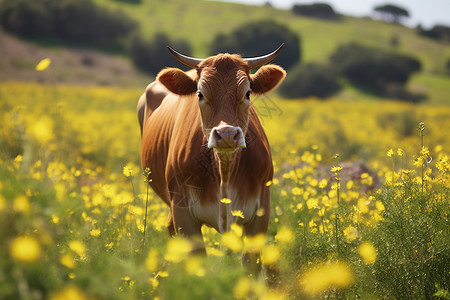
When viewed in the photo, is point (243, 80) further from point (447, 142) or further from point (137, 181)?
point (447, 142)

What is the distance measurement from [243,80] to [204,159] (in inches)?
30.5

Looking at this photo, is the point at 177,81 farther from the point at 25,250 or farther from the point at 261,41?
the point at 261,41

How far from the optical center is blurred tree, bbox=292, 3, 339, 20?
6869cm

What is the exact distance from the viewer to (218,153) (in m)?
3.79

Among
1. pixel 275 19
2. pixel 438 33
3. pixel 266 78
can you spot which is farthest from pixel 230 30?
pixel 266 78

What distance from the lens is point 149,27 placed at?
176ft

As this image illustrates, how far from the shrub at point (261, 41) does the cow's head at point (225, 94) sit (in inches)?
1594

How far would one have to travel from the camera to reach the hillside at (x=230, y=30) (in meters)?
39.5

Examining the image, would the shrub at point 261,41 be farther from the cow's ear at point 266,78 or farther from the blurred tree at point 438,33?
the cow's ear at point 266,78

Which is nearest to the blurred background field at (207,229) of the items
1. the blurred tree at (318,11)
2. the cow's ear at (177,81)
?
the cow's ear at (177,81)

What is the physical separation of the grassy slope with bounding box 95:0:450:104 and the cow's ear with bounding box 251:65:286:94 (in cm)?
4158

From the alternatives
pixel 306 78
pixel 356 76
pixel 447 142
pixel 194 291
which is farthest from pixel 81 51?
pixel 194 291

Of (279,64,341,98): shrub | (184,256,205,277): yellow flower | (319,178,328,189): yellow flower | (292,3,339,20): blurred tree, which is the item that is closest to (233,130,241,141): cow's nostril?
(319,178,328,189): yellow flower

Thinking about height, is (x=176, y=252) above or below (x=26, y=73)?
above
